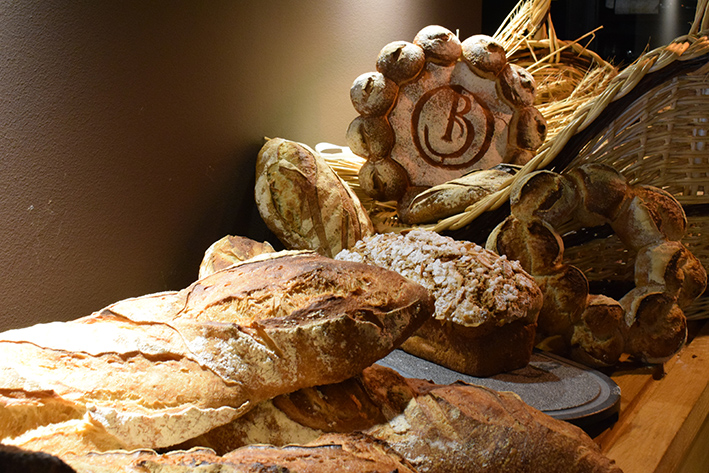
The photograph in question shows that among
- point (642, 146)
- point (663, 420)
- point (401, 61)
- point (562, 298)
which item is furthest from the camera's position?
point (401, 61)

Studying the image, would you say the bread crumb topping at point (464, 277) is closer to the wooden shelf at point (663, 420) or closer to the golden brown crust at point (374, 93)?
the wooden shelf at point (663, 420)

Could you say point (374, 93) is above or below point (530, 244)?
above

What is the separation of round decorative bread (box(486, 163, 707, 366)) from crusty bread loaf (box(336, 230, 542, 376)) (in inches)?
4.0

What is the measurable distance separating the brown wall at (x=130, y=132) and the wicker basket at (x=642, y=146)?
2.01 feet

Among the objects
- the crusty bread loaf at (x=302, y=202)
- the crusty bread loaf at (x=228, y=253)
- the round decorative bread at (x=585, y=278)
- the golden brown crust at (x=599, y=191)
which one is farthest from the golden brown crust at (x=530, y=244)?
the crusty bread loaf at (x=228, y=253)

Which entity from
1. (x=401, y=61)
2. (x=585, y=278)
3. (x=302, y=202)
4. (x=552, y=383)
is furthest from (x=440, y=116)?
(x=552, y=383)

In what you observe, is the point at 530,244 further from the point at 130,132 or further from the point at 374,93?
the point at 130,132

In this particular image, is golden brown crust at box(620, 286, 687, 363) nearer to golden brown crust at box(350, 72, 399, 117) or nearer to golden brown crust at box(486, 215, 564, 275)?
golden brown crust at box(486, 215, 564, 275)

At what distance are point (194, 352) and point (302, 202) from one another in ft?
2.70

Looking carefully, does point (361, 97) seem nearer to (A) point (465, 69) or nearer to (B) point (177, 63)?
(A) point (465, 69)

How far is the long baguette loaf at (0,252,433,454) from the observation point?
1.91 feet

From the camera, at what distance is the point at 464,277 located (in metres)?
1.08

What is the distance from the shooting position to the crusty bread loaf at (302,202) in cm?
144

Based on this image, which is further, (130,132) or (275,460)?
(130,132)
